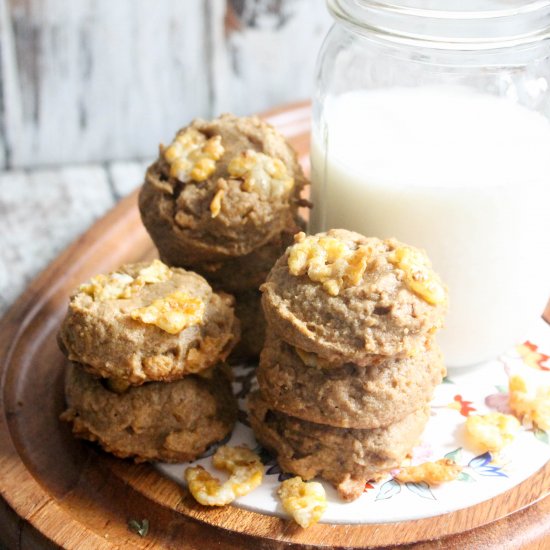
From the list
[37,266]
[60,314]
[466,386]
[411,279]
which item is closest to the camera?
[411,279]

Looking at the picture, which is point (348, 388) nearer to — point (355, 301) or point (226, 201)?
point (355, 301)

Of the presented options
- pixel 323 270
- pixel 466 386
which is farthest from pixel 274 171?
pixel 466 386

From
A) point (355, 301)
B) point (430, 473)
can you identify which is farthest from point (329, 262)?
point (430, 473)

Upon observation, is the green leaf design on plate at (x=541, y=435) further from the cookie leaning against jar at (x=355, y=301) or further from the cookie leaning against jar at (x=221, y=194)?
the cookie leaning against jar at (x=221, y=194)

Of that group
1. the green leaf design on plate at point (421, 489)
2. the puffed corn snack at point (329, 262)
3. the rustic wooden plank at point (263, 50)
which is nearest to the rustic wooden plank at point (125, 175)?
the rustic wooden plank at point (263, 50)

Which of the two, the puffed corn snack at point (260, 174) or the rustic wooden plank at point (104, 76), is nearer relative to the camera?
the puffed corn snack at point (260, 174)

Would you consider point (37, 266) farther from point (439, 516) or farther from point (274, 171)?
point (439, 516)

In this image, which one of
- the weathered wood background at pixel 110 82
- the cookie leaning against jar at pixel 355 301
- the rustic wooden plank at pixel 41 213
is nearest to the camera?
the cookie leaning against jar at pixel 355 301
